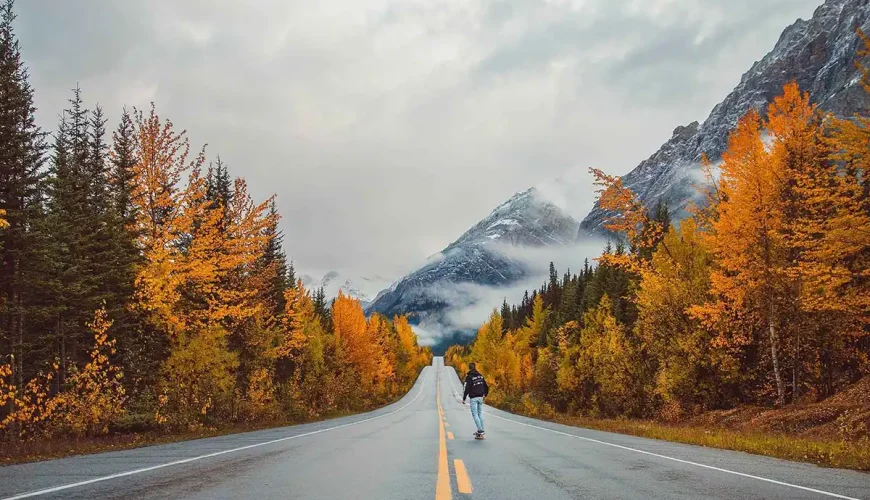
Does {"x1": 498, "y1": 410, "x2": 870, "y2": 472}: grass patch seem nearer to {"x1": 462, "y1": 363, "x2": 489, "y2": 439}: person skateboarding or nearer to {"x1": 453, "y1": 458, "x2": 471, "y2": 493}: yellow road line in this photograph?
{"x1": 462, "y1": 363, "x2": 489, "y2": 439}: person skateboarding

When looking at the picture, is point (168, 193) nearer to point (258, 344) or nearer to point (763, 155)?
point (258, 344)

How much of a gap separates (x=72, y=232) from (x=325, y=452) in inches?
526

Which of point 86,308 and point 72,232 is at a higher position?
point 72,232

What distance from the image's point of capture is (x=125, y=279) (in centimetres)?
1933

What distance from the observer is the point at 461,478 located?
24.6ft

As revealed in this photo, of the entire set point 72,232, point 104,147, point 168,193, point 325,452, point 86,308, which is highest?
point 104,147

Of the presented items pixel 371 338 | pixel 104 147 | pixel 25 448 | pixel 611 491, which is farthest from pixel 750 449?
pixel 371 338

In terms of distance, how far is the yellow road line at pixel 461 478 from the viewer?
6.67m

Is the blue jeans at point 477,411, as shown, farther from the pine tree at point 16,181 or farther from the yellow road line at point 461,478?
the pine tree at point 16,181

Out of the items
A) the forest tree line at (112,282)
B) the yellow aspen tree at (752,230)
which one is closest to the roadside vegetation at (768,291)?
the yellow aspen tree at (752,230)

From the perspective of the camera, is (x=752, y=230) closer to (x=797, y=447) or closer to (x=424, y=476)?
(x=797, y=447)

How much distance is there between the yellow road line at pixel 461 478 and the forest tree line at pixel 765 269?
12.9 metres

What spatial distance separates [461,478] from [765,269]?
714 inches

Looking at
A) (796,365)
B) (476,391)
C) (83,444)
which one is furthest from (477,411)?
(796,365)
